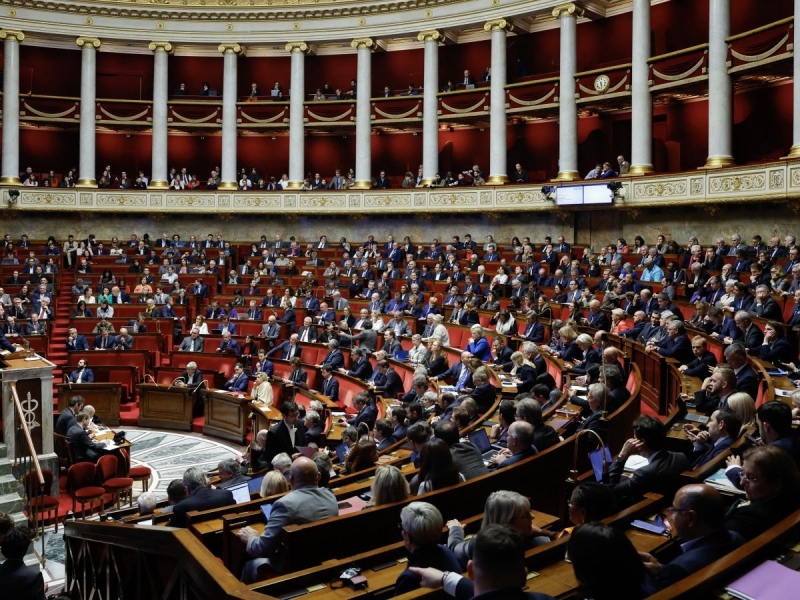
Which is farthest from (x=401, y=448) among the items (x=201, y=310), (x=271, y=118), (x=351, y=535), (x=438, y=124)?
(x=271, y=118)

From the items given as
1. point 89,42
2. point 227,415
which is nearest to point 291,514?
point 227,415

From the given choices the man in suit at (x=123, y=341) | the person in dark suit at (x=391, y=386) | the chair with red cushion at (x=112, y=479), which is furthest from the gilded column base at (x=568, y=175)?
the chair with red cushion at (x=112, y=479)

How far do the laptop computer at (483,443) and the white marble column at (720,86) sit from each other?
1293cm

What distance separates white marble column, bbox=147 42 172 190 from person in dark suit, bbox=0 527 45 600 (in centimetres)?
2118

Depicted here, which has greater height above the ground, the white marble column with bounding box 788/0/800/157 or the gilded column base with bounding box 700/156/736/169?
the white marble column with bounding box 788/0/800/157

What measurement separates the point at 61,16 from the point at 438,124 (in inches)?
509

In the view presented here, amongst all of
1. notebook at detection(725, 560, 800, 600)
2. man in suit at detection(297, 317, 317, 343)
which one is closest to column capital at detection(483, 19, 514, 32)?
man in suit at detection(297, 317, 317, 343)

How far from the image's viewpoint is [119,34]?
24500 millimetres

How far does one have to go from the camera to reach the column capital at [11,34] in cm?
2320

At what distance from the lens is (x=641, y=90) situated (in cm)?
1889

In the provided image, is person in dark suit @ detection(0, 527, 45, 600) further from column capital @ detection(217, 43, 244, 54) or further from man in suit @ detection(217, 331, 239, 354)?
column capital @ detection(217, 43, 244, 54)

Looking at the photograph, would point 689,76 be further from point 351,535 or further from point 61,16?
point 61,16

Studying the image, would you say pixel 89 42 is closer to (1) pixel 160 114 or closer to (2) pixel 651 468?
(1) pixel 160 114

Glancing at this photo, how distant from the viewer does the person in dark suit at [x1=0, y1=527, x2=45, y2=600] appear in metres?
4.64
